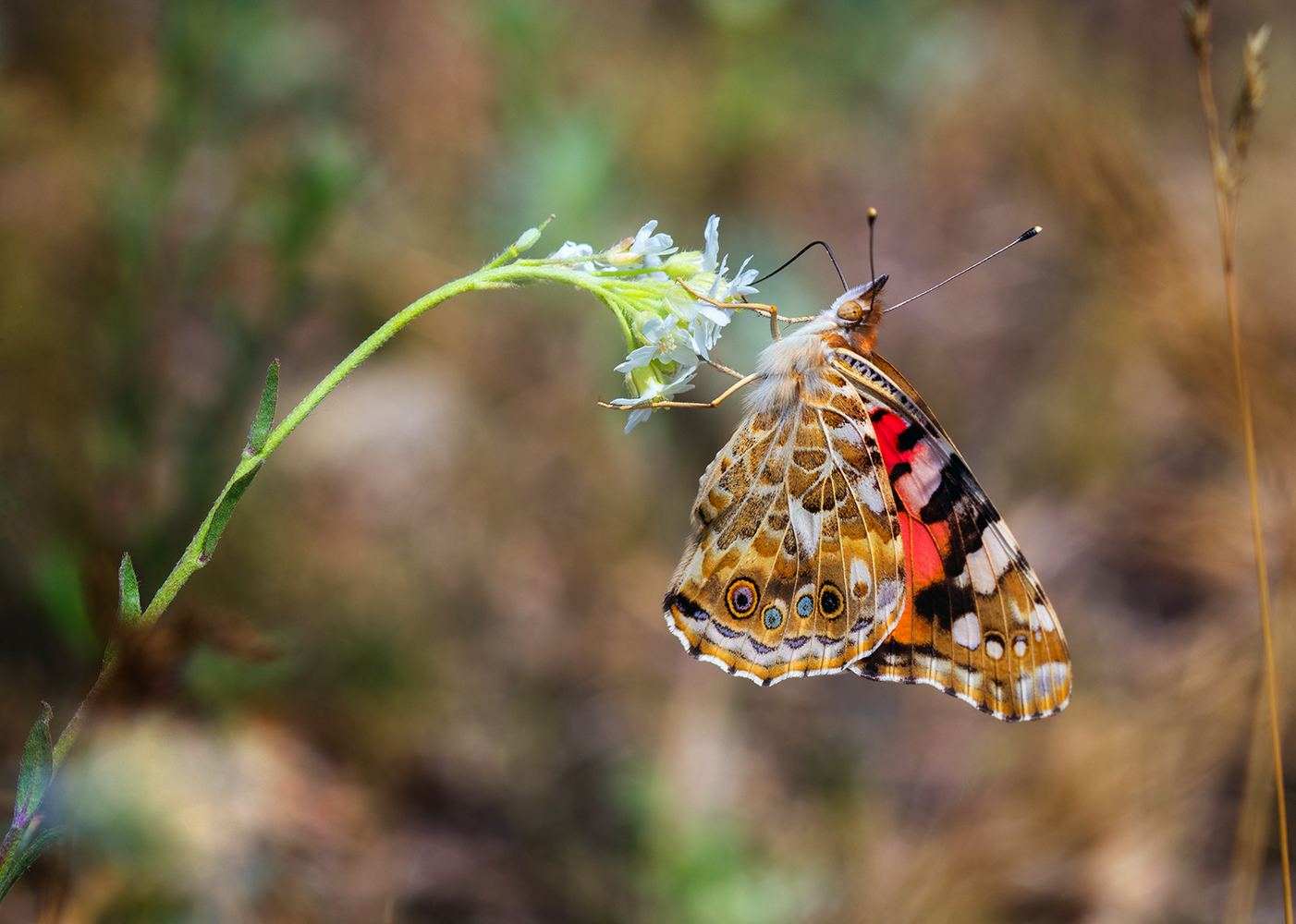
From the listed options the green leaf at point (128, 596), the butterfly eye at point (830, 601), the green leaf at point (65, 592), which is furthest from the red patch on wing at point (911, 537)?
the green leaf at point (65, 592)

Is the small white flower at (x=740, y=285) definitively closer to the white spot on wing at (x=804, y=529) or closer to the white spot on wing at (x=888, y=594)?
the white spot on wing at (x=804, y=529)

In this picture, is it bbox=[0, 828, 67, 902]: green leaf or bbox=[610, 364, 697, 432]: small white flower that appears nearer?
bbox=[0, 828, 67, 902]: green leaf

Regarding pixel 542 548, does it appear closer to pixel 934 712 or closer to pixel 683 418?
pixel 683 418

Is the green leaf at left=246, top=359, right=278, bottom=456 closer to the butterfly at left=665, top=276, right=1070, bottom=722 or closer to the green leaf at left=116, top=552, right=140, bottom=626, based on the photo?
the green leaf at left=116, top=552, right=140, bottom=626

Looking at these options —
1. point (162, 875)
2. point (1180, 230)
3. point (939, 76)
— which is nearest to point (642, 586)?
point (162, 875)

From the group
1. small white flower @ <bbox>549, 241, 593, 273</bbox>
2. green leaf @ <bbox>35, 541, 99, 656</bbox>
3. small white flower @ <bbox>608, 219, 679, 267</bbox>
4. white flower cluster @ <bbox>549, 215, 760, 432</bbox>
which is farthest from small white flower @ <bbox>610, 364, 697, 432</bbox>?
green leaf @ <bbox>35, 541, 99, 656</bbox>

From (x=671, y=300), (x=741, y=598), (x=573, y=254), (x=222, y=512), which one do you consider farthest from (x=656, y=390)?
(x=222, y=512)

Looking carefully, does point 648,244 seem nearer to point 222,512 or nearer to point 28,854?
point 222,512
